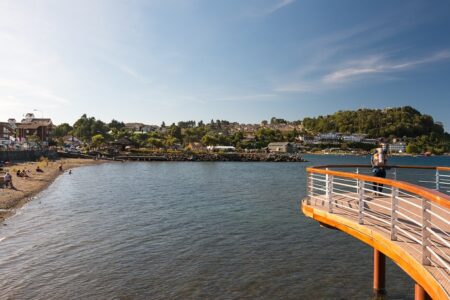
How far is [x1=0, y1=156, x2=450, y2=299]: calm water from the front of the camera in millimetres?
12578

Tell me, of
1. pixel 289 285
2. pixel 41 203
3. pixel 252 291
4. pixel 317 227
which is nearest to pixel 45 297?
pixel 252 291

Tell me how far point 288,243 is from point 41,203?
75.0ft

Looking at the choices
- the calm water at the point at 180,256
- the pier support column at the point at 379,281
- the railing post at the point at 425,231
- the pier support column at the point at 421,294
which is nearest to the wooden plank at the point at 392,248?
the railing post at the point at 425,231

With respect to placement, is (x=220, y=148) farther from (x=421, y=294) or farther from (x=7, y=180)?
(x=421, y=294)

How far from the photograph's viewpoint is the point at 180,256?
53.2ft

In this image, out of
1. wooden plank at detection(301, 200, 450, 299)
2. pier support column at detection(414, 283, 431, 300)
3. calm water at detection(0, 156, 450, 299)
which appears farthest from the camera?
calm water at detection(0, 156, 450, 299)

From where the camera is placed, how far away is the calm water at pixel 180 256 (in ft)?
41.3

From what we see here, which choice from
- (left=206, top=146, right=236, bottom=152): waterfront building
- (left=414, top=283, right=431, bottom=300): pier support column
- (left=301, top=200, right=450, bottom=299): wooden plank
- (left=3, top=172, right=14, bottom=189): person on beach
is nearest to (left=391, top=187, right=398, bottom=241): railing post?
(left=301, top=200, right=450, bottom=299): wooden plank

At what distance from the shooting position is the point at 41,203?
30.4 meters

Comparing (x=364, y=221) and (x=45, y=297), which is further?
(x=45, y=297)

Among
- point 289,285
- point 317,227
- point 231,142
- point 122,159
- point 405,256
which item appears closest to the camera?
point 405,256

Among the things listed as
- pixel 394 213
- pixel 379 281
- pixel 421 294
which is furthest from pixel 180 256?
pixel 394 213

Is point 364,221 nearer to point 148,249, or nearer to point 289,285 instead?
point 289,285

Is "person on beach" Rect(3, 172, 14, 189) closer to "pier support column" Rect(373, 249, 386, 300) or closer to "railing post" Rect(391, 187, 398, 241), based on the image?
"pier support column" Rect(373, 249, 386, 300)
